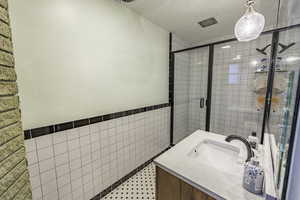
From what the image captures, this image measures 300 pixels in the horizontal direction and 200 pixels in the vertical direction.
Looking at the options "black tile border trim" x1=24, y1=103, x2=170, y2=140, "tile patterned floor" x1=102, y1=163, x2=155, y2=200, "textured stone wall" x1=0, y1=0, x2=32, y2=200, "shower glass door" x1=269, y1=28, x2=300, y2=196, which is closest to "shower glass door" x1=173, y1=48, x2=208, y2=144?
"tile patterned floor" x1=102, y1=163, x2=155, y2=200

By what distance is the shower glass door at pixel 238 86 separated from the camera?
7.77ft

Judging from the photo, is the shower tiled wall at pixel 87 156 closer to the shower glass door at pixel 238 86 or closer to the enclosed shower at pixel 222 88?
the enclosed shower at pixel 222 88

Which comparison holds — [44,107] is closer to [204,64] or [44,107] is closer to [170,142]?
[170,142]

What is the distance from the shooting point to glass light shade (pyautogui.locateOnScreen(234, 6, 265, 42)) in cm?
95

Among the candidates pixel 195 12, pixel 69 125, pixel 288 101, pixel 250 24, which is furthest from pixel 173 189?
pixel 195 12

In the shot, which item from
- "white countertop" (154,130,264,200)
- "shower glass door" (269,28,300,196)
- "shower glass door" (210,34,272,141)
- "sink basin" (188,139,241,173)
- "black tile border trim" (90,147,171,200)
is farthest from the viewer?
"shower glass door" (210,34,272,141)

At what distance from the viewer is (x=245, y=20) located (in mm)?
980

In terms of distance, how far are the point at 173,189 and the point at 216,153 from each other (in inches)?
24.1

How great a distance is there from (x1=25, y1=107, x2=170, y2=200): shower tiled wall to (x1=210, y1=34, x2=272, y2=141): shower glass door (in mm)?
1690

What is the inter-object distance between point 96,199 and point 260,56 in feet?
11.1

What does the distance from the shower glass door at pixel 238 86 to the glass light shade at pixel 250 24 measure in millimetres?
1423

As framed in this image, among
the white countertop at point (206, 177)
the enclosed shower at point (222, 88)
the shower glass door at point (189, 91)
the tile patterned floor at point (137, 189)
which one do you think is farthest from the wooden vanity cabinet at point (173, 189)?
the shower glass door at point (189, 91)

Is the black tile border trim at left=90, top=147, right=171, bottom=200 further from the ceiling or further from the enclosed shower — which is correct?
the ceiling

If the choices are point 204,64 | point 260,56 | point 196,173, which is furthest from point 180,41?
point 196,173
